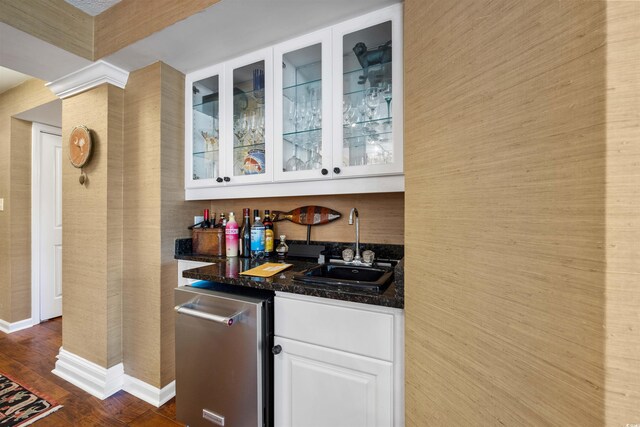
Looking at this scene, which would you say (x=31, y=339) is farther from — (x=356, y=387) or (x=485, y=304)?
(x=485, y=304)

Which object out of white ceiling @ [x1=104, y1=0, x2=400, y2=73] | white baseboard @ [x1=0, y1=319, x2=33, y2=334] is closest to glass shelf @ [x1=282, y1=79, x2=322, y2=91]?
white ceiling @ [x1=104, y1=0, x2=400, y2=73]

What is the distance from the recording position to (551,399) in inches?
16.8

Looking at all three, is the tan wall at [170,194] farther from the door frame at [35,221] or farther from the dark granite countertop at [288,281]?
the door frame at [35,221]

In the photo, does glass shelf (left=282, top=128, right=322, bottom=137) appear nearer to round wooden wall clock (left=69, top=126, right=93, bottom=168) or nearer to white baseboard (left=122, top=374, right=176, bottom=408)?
round wooden wall clock (left=69, top=126, right=93, bottom=168)

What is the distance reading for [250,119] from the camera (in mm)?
1645

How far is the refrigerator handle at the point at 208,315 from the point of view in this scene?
116 cm

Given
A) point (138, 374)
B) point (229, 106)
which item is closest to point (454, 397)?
point (229, 106)

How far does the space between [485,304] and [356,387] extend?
70cm

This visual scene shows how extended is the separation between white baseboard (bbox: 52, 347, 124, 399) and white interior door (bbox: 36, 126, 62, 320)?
143 centimetres

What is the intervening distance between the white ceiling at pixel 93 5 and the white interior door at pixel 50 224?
2012 mm

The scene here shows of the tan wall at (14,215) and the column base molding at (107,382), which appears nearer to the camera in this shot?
the column base molding at (107,382)
